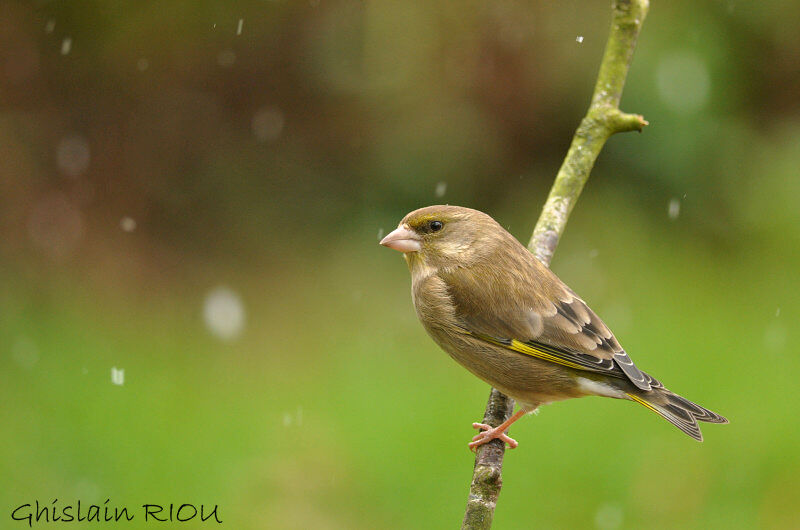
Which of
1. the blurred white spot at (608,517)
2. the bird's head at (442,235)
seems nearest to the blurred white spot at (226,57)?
the bird's head at (442,235)

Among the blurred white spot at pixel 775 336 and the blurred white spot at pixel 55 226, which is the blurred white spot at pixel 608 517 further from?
the blurred white spot at pixel 55 226

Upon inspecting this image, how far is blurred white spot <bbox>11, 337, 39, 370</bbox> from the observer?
558cm

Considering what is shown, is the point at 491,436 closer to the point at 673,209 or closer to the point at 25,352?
the point at 25,352

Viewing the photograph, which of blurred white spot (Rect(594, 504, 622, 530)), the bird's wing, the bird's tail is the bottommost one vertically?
blurred white spot (Rect(594, 504, 622, 530))

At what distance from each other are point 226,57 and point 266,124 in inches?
20.7

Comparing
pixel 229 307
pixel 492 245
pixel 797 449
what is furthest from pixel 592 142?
pixel 229 307

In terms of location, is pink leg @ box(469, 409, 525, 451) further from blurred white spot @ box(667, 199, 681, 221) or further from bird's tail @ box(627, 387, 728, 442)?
blurred white spot @ box(667, 199, 681, 221)

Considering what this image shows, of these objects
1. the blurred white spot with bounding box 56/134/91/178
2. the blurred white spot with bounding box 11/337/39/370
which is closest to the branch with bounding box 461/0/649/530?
the blurred white spot with bounding box 11/337/39/370

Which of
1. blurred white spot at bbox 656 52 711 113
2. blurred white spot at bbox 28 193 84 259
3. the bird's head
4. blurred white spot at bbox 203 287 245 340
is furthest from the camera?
blurred white spot at bbox 28 193 84 259

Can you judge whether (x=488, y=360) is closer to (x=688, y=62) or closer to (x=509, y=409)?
(x=509, y=409)

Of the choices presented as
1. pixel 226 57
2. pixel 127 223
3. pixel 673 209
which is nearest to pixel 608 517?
pixel 673 209

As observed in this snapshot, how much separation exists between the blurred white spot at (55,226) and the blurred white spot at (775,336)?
4460 mm

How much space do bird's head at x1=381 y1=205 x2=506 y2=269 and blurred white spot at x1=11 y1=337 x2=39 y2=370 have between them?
3.17 m

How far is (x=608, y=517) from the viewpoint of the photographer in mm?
4500
